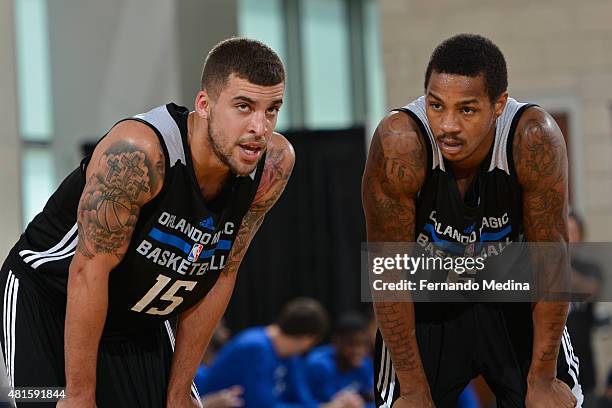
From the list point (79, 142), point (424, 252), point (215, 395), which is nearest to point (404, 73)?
point (79, 142)

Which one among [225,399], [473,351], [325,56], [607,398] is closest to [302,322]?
[225,399]

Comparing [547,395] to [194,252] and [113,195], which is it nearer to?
[194,252]

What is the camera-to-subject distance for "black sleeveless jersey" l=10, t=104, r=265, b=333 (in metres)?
2.84

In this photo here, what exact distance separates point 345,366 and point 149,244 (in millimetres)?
3514

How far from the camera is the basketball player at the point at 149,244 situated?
274 centimetres

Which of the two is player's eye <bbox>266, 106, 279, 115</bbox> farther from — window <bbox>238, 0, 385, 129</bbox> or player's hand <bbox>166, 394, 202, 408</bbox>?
window <bbox>238, 0, 385, 129</bbox>

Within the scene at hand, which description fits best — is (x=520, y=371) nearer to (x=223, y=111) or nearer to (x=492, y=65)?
(x=492, y=65)

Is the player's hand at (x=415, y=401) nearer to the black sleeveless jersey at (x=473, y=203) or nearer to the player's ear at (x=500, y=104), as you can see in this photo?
the black sleeveless jersey at (x=473, y=203)

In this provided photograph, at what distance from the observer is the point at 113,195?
8.91 ft

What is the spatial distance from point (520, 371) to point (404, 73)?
4043 millimetres

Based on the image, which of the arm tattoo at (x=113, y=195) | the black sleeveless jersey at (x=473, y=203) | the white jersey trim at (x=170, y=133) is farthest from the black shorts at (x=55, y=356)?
the black sleeveless jersey at (x=473, y=203)

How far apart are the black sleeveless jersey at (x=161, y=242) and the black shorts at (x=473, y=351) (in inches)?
25.5

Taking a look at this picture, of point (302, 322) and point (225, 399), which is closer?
point (225, 399)

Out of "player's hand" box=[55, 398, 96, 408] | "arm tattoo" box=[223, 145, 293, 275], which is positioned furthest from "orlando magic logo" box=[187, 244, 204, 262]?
"player's hand" box=[55, 398, 96, 408]
